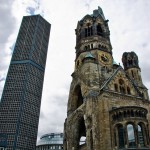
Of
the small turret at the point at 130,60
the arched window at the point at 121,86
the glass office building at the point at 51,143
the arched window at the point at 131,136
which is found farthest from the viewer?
the glass office building at the point at 51,143

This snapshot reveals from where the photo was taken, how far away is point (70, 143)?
42.2 m

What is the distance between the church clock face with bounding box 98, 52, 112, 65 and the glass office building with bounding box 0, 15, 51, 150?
50.8m

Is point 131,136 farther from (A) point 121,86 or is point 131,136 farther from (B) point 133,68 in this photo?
(B) point 133,68

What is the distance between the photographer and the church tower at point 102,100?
34750 mm

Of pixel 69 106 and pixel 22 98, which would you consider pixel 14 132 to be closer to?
pixel 22 98

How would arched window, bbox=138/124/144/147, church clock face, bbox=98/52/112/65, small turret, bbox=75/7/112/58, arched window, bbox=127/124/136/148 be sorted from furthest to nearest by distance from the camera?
small turret, bbox=75/7/112/58 < church clock face, bbox=98/52/112/65 < arched window, bbox=138/124/144/147 < arched window, bbox=127/124/136/148

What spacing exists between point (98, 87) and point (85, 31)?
20.1 metres

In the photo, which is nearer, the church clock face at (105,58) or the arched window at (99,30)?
the church clock face at (105,58)

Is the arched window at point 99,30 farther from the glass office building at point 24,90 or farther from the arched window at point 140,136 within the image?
the glass office building at point 24,90

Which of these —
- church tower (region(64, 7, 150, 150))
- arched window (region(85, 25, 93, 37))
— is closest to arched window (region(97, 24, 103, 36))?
church tower (region(64, 7, 150, 150))

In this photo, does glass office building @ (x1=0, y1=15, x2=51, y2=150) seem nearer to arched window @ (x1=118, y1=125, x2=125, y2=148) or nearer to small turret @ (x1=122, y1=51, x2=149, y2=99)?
small turret @ (x1=122, y1=51, x2=149, y2=99)

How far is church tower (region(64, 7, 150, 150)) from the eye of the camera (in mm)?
34750

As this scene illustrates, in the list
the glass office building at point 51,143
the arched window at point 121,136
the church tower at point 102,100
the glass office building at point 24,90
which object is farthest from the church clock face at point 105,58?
the glass office building at point 51,143

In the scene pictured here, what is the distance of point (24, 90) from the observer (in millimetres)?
93500
